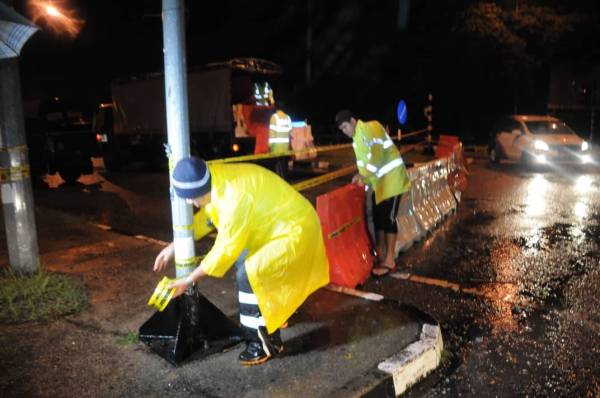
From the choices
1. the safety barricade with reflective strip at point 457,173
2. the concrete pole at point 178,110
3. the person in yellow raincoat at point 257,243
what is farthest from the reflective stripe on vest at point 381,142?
the safety barricade with reflective strip at point 457,173

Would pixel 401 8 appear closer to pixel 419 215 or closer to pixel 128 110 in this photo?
pixel 128 110

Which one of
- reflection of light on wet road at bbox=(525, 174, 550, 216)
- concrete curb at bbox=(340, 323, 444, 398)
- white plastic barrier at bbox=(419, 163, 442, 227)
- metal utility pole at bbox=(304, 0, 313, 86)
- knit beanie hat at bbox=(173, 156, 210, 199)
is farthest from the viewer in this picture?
metal utility pole at bbox=(304, 0, 313, 86)

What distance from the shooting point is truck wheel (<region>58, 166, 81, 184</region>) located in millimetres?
13539

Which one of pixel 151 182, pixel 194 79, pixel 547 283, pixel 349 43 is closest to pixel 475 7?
pixel 349 43

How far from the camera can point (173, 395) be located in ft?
11.3

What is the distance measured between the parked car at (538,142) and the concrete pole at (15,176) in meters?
13.3

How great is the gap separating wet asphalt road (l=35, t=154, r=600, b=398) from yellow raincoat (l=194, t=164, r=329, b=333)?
111 centimetres

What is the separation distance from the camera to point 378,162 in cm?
580

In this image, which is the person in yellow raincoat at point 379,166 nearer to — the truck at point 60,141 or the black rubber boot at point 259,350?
the black rubber boot at point 259,350

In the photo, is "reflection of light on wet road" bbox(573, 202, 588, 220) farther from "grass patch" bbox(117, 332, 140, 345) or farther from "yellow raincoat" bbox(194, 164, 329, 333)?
"grass patch" bbox(117, 332, 140, 345)

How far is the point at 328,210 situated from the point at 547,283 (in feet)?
8.10

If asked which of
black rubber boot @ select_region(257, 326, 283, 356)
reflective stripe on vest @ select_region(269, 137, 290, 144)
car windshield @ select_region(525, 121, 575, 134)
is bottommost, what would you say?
black rubber boot @ select_region(257, 326, 283, 356)

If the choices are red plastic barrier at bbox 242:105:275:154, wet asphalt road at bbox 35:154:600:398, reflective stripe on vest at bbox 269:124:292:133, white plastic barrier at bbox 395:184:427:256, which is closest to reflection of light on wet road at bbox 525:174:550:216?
wet asphalt road at bbox 35:154:600:398

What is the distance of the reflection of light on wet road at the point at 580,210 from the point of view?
927 cm
